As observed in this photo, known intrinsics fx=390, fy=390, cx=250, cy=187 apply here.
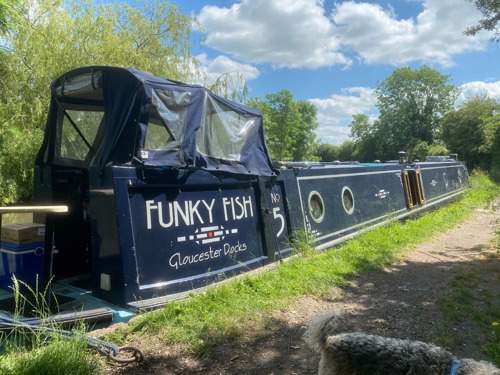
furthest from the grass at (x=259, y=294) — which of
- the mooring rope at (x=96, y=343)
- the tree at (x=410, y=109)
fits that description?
the tree at (x=410, y=109)

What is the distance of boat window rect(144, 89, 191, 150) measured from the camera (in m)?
4.08

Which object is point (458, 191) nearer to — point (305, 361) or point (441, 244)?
point (441, 244)

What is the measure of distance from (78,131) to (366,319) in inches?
158

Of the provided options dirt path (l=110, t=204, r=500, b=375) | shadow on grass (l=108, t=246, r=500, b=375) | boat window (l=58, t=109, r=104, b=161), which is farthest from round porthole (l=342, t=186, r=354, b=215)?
boat window (l=58, t=109, r=104, b=161)

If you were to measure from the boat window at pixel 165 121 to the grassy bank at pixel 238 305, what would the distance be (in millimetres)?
1635

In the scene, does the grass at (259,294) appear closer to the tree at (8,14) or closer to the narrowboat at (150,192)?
the narrowboat at (150,192)

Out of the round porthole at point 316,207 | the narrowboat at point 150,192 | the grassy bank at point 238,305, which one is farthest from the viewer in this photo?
the round porthole at point 316,207

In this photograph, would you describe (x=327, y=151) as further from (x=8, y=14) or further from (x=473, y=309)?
(x=473, y=309)

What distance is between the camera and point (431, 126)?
155 ft

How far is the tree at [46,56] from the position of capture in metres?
11.3

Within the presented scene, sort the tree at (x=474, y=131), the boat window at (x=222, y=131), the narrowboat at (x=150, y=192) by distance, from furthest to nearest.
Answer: the tree at (x=474, y=131)
the boat window at (x=222, y=131)
the narrowboat at (x=150, y=192)

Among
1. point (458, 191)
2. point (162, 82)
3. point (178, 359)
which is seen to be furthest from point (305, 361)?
point (458, 191)

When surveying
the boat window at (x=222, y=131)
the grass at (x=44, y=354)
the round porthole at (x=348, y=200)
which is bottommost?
the grass at (x=44, y=354)

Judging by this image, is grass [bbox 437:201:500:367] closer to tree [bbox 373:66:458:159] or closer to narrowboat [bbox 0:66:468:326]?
narrowboat [bbox 0:66:468:326]
